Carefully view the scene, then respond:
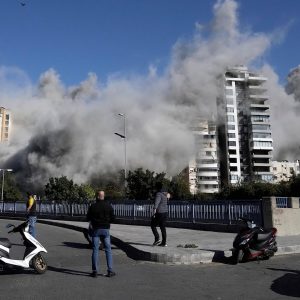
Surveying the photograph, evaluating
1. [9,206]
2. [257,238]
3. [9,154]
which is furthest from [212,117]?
[257,238]

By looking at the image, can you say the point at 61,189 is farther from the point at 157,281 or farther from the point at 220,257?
the point at 157,281

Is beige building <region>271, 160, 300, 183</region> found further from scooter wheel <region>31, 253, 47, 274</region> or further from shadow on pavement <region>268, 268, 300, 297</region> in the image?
scooter wheel <region>31, 253, 47, 274</region>

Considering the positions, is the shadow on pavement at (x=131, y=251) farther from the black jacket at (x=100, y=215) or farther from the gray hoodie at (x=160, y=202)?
the black jacket at (x=100, y=215)

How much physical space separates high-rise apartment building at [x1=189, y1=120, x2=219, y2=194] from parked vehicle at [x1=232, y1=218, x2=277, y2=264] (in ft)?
282

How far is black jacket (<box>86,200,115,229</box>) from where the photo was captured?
7.68 m

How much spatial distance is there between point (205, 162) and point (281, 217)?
299ft

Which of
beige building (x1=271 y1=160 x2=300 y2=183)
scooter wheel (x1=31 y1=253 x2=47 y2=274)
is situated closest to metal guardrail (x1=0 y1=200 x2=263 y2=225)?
scooter wheel (x1=31 y1=253 x2=47 y2=274)

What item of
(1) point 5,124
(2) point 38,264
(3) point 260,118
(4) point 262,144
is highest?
(1) point 5,124

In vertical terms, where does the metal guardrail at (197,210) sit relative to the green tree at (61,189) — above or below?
below

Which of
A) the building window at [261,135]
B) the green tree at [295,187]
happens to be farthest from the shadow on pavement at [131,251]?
the building window at [261,135]

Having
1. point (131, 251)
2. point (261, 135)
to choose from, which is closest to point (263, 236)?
point (131, 251)

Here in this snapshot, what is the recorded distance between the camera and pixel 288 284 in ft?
22.4

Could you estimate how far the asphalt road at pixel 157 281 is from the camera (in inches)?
242

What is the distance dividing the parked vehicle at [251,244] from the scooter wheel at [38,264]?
12.9ft
